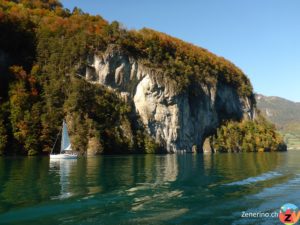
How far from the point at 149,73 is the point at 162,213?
116190mm

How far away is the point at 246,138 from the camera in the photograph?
551 ft

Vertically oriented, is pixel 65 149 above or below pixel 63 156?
above

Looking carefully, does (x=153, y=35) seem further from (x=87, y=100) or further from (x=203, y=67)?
(x=87, y=100)

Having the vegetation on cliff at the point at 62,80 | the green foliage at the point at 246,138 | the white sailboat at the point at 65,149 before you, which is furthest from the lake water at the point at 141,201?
the green foliage at the point at 246,138

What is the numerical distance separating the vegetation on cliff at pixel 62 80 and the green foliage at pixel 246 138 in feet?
90.6

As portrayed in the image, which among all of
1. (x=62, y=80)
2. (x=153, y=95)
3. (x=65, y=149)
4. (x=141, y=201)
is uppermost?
(x=62, y=80)

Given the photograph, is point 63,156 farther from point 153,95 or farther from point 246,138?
point 246,138

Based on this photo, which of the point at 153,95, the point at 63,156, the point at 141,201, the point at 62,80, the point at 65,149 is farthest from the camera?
the point at 153,95

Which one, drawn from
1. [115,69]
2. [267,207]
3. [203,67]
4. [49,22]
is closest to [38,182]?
[267,207]

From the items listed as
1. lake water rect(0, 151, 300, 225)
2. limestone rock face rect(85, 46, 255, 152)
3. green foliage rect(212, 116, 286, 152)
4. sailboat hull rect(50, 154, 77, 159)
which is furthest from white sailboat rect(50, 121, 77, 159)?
green foliage rect(212, 116, 286, 152)

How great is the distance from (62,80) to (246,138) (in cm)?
8768

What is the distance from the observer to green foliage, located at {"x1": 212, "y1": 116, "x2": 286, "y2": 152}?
159 metres

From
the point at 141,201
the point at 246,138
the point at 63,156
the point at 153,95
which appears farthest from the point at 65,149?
the point at 246,138

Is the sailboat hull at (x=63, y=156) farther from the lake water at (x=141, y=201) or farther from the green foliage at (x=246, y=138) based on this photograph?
the green foliage at (x=246, y=138)
